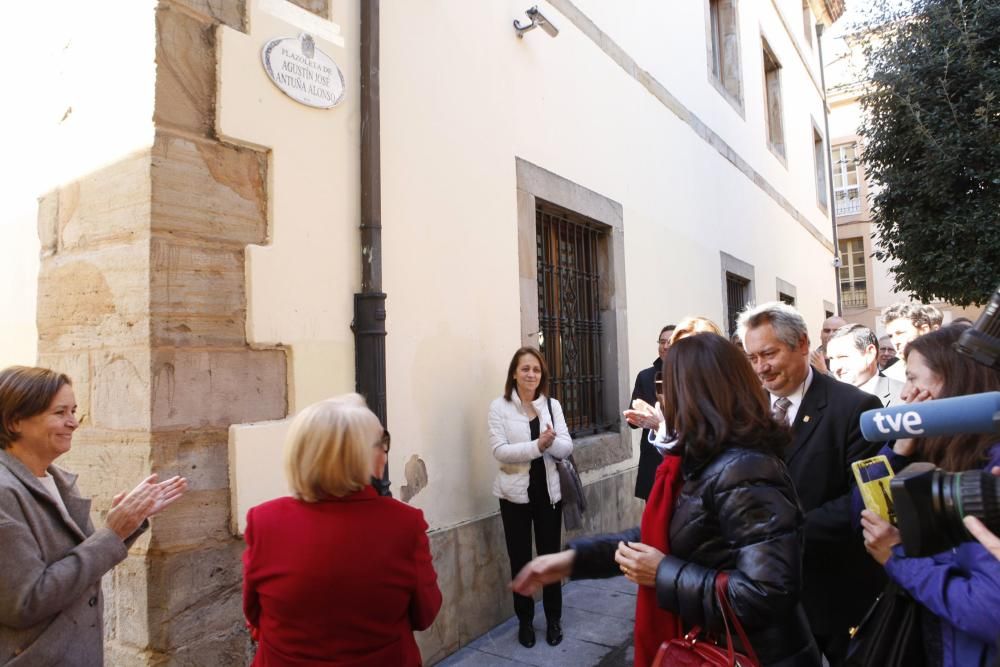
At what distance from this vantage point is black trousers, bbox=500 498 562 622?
12.8 feet

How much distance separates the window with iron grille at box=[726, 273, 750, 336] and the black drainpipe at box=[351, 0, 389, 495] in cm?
632

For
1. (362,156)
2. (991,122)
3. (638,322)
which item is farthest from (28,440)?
(991,122)

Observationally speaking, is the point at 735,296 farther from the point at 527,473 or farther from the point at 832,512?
the point at 832,512

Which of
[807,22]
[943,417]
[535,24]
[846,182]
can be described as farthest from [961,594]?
[846,182]

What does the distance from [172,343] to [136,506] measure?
0.78m

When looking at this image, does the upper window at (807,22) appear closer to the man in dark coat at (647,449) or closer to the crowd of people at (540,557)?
the man in dark coat at (647,449)

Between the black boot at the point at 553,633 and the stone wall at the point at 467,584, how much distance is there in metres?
0.40

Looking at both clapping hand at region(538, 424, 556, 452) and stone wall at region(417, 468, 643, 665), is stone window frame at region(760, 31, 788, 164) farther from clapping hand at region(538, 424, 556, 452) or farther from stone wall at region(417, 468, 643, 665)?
stone wall at region(417, 468, 643, 665)

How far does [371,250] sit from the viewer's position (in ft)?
11.1

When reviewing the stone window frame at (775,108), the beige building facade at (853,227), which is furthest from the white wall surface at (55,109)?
the beige building facade at (853,227)

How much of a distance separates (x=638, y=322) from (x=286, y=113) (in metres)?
3.99

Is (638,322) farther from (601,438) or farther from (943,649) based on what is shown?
(943,649)

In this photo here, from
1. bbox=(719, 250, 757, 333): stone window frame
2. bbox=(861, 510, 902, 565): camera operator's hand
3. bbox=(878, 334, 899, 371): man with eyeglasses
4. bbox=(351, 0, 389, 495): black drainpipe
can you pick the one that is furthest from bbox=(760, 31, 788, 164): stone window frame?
bbox=(861, 510, 902, 565): camera operator's hand

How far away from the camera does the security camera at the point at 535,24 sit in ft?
15.8
